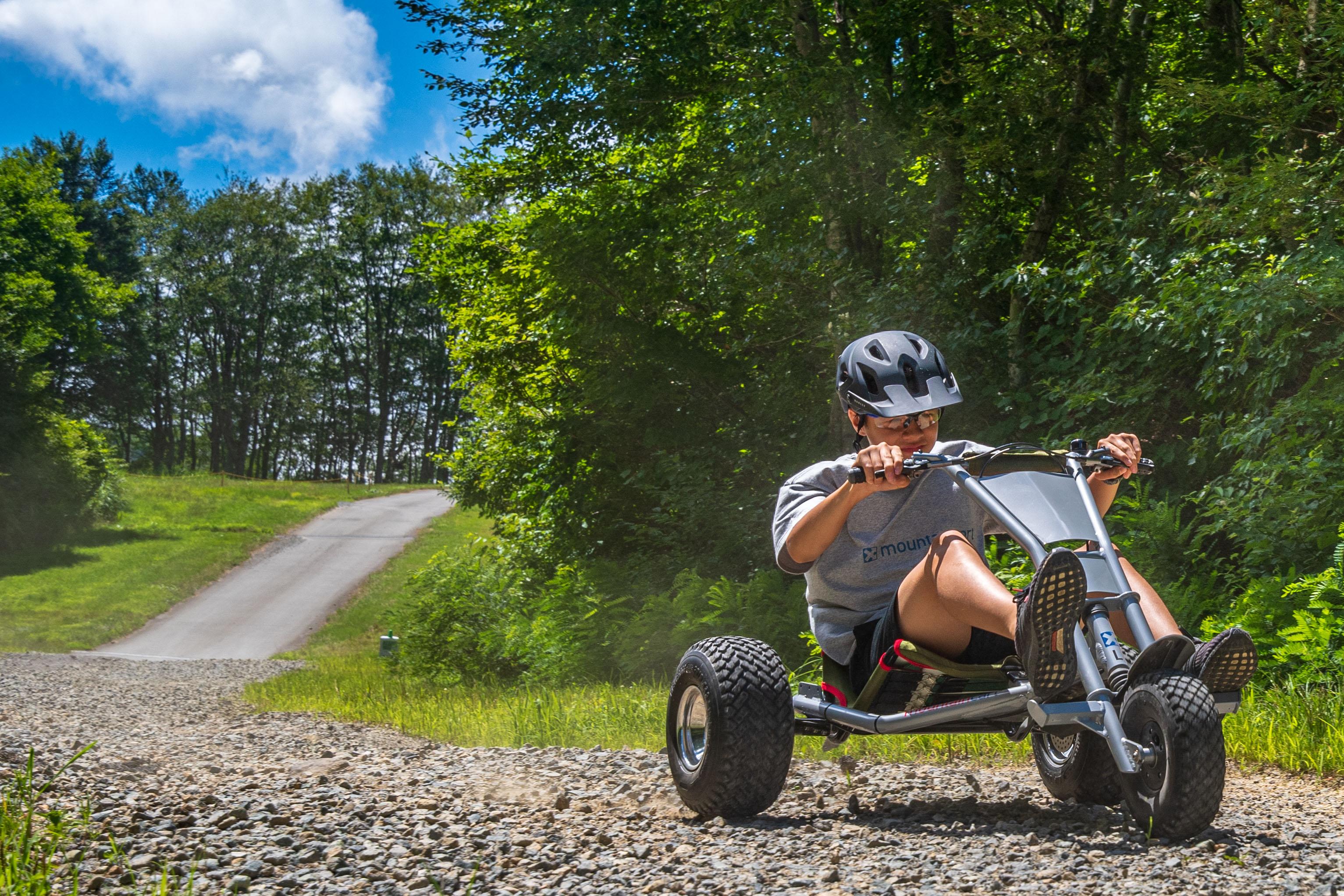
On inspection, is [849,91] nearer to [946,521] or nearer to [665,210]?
[665,210]

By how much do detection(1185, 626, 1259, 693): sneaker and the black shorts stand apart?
0.54 metres

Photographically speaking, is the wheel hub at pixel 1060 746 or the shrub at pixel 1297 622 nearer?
the wheel hub at pixel 1060 746

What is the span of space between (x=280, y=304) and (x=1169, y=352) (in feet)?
183

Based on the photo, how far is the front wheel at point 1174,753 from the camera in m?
2.57

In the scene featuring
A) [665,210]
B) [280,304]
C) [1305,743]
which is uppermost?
[280,304]

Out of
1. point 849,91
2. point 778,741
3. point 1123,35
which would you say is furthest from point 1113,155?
point 778,741

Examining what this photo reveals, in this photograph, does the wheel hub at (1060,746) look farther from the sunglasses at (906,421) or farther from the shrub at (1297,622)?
the shrub at (1297,622)

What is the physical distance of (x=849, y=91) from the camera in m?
9.32

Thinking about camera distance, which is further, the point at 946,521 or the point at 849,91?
the point at 849,91

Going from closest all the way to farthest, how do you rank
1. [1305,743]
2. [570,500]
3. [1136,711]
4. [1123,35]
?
[1136,711]
[1305,743]
[1123,35]
[570,500]

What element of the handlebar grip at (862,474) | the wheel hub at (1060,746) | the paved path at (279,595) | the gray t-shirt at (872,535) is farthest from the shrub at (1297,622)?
the paved path at (279,595)

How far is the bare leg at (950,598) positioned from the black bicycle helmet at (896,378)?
0.52 metres

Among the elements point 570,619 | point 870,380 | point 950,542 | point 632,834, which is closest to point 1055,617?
point 950,542

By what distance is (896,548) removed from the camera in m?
3.63
